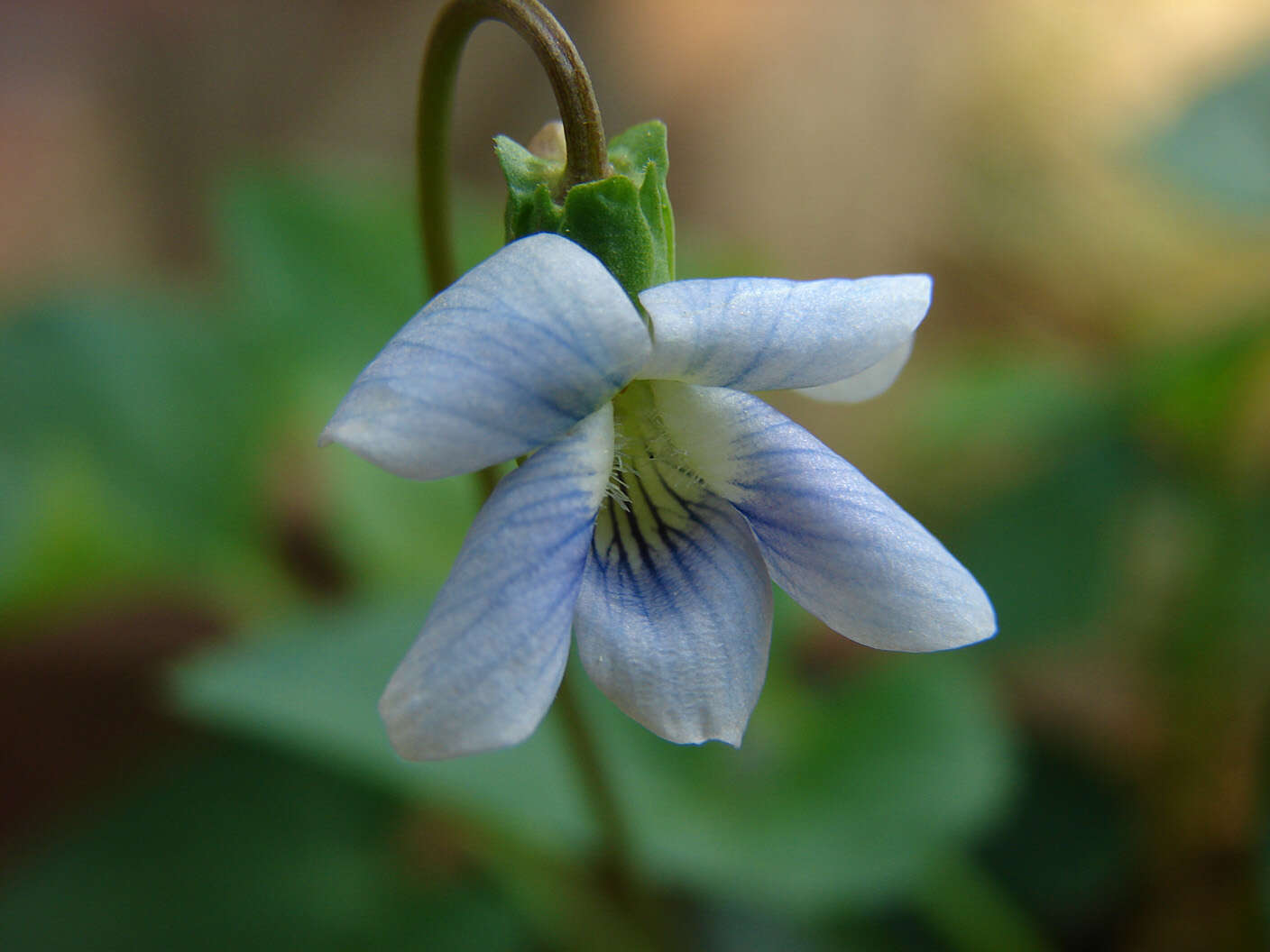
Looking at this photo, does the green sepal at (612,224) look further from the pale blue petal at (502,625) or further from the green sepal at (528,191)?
the pale blue petal at (502,625)

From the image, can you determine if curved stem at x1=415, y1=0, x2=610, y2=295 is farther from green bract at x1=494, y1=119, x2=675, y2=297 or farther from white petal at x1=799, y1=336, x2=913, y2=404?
white petal at x1=799, y1=336, x2=913, y2=404

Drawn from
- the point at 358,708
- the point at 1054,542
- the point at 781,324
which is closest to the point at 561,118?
the point at 781,324

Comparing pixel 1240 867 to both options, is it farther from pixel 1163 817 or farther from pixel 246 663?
pixel 246 663

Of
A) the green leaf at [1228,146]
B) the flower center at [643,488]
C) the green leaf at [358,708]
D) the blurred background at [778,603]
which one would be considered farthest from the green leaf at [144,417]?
the green leaf at [1228,146]

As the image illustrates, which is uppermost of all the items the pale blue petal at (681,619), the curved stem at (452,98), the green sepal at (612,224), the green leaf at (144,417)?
the curved stem at (452,98)

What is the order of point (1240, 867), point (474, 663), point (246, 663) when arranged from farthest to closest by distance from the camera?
1. point (1240, 867)
2. point (246, 663)
3. point (474, 663)

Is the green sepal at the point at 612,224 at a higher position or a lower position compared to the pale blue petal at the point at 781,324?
higher

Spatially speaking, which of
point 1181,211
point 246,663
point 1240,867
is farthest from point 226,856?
point 1181,211

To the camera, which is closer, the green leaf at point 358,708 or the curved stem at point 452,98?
the curved stem at point 452,98
